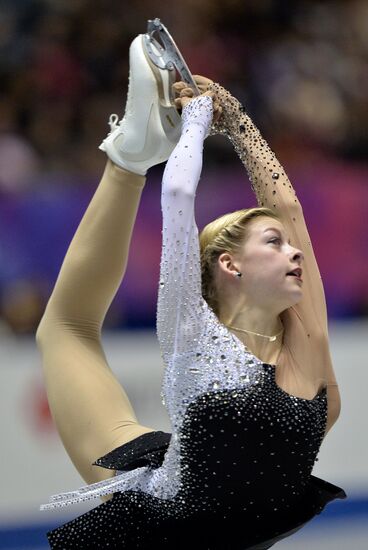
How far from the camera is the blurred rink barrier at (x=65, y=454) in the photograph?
421 cm

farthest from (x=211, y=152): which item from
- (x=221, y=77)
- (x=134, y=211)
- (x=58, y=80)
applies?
(x=134, y=211)

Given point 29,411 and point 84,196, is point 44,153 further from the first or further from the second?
point 29,411

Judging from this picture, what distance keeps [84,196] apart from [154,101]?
200 centimetres

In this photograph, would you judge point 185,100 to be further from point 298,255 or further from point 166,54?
point 298,255

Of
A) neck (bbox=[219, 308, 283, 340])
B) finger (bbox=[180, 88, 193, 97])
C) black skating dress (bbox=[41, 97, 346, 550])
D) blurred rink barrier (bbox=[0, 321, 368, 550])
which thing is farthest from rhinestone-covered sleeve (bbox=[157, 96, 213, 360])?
blurred rink barrier (bbox=[0, 321, 368, 550])

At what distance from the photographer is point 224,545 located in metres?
2.21

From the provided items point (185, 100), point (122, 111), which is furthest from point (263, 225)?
point (122, 111)

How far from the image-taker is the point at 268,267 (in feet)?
7.25

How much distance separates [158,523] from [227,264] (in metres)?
0.53

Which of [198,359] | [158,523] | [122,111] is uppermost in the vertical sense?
[122,111]

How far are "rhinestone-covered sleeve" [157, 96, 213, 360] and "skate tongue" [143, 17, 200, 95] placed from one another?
33 centimetres

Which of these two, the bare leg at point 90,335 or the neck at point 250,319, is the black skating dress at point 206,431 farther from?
the bare leg at point 90,335

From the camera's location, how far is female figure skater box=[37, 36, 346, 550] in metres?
2.13

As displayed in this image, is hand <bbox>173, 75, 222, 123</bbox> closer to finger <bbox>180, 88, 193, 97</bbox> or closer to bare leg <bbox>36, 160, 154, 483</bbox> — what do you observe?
finger <bbox>180, 88, 193, 97</bbox>
